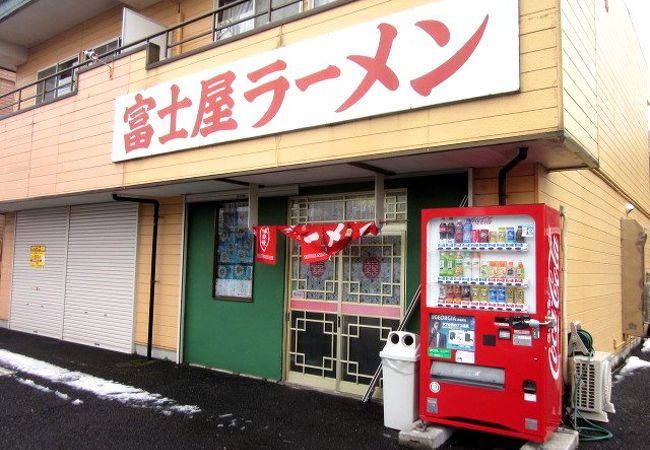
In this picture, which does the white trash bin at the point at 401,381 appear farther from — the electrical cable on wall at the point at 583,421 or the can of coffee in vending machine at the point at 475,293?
the electrical cable on wall at the point at 583,421

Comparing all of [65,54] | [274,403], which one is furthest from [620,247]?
[65,54]

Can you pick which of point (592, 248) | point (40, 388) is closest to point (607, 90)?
point (592, 248)

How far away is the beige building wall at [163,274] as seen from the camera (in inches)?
357

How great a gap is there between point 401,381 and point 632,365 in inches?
251

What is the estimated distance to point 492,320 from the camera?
15.9 feet

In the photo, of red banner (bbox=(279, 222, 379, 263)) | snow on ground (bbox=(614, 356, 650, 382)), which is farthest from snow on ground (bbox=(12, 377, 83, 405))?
snow on ground (bbox=(614, 356, 650, 382))

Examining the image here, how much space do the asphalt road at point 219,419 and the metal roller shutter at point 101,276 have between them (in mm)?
2084

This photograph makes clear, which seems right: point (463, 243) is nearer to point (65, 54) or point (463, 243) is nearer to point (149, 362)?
point (149, 362)

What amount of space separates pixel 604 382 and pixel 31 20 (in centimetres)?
1386

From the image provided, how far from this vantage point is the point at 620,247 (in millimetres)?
10508

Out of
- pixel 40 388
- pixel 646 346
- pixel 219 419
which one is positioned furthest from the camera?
pixel 646 346

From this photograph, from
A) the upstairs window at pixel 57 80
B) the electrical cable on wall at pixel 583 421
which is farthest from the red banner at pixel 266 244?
the upstairs window at pixel 57 80

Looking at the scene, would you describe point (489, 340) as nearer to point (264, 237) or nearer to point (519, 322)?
point (519, 322)

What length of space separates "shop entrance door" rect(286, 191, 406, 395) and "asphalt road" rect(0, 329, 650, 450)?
402mm
